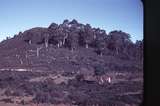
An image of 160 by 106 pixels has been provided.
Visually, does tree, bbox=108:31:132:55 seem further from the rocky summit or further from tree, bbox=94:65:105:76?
tree, bbox=94:65:105:76

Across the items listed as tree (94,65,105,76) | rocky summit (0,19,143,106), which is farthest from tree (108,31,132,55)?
tree (94,65,105,76)

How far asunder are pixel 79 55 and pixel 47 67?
25.1 inches

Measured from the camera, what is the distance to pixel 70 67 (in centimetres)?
604

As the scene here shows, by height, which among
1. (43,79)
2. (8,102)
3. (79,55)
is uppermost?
(79,55)

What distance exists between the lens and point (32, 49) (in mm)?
6453

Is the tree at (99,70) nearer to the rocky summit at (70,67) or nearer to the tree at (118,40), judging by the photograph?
the rocky summit at (70,67)

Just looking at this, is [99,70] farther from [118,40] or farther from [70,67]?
[118,40]

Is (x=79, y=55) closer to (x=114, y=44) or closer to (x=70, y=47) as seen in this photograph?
(x=70, y=47)

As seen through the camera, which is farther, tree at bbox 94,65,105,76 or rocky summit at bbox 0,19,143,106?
tree at bbox 94,65,105,76

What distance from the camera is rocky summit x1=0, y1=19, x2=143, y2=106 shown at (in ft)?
18.6
